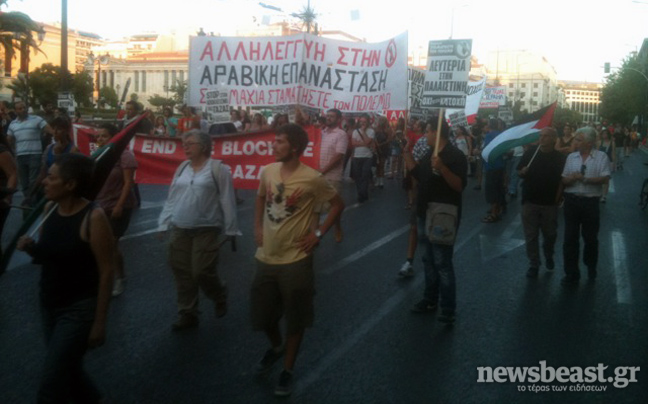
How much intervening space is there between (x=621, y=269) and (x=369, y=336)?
4546 millimetres

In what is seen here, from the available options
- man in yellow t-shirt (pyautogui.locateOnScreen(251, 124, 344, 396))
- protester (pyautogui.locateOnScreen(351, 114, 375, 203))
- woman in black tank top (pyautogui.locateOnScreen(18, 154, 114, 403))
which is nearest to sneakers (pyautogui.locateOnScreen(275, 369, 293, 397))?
man in yellow t-shirt (pyautogui.locateOnScreen(251, 124, 344, 396))

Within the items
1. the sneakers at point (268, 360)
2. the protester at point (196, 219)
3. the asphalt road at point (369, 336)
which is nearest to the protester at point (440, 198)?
the asphalt road at point (369, 336)

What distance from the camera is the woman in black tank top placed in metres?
3.84

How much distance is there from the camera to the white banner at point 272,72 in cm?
1175

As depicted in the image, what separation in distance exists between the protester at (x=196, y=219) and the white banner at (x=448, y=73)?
3.04 m

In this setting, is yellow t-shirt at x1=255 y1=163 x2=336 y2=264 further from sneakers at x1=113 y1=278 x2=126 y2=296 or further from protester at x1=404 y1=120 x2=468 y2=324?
sneakers at x1=113 y1=278 x2=126 y2=296

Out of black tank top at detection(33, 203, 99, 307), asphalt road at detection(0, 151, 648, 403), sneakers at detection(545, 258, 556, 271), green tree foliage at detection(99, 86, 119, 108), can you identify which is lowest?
asphalt road at detection(0, 151, 648, 403)

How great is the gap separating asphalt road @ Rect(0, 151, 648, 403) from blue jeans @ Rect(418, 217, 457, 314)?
7.9 inches

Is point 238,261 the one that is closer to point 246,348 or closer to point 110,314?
point 110,314

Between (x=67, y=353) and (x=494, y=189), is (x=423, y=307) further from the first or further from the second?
(x=494, y=189)

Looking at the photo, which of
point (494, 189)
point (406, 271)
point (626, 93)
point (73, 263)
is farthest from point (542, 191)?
point (626, 93)

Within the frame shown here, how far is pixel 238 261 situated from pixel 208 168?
10.6 feet

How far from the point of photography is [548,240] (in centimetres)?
904

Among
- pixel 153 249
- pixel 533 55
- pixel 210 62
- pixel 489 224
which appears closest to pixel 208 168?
pixel 153 249
